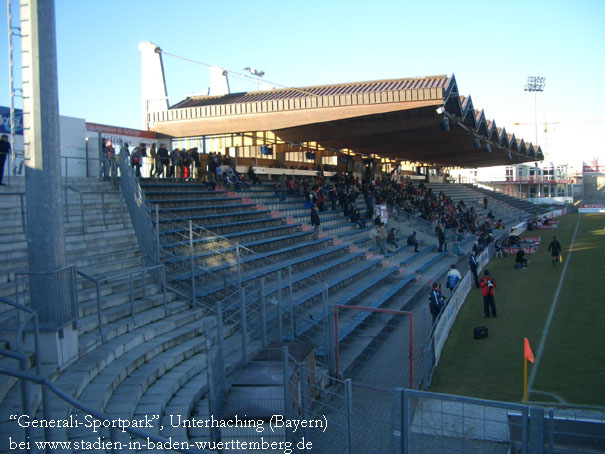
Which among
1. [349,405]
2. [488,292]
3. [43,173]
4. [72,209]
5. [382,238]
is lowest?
[488,292]

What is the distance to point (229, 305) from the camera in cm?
1005

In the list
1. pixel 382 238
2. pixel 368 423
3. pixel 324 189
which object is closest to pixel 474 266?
pixel 382 238

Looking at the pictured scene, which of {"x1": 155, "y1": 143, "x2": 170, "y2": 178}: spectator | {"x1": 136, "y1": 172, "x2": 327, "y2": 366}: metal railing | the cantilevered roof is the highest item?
the cantilevered roof

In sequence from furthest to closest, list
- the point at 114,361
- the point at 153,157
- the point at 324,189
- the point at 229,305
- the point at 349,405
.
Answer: the point at 324,189 < the point at 153,157 < the point at 229,305 < the point at 114,361 < the point at 349,405

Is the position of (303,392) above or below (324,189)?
below

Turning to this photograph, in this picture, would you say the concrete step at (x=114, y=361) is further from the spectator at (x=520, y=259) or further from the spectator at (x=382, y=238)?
the spectator at (x=520, y=259)

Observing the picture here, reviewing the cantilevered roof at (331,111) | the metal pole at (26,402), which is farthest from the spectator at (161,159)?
the metal pole at (26,402)

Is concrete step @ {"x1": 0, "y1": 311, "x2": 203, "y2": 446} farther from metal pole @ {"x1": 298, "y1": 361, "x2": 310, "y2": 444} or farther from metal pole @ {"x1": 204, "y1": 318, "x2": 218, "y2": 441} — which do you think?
metal pole @ {"x1": 298, "y1": 361, "x2": 310, "y2": 444}

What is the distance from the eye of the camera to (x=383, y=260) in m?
19.9

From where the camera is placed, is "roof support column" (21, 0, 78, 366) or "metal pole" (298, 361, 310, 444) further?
"roof support column" (21, 0, 78, 366)

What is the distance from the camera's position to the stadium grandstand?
17.6 ft

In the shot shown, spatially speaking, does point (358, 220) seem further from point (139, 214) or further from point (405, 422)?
point (405, 422)

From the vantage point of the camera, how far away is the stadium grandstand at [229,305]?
536 cm

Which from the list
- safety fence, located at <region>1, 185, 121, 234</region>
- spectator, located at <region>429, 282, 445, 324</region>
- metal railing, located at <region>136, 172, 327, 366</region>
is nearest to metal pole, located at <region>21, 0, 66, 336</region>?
metal railing, located at <region>136, 172, 327, 366</region>
